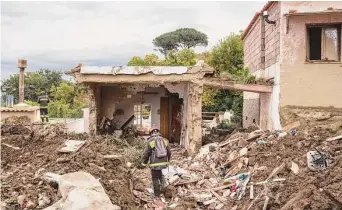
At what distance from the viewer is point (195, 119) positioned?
15.4 metres

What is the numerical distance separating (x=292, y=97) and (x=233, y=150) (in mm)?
3605

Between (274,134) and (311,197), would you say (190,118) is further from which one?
(311,197)

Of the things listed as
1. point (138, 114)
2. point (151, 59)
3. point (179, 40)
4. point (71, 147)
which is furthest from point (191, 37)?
point (71, 147)

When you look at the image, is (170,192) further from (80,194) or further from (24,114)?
(24,114)

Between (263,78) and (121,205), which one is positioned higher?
(263,78)

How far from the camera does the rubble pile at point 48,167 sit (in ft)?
26.0

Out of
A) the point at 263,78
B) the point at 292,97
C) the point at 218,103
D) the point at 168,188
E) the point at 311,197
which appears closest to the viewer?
the point at 311,197

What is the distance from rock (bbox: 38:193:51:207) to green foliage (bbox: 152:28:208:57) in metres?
49.0

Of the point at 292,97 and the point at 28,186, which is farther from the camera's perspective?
the point at 292,97

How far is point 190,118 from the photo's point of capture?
15.4m

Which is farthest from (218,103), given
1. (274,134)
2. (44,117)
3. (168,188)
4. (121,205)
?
(121,205)

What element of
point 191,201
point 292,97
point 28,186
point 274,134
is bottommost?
point 191,201

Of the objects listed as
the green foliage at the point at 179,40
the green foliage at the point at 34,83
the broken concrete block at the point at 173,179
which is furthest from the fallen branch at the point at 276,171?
the green foliage at the point at 179,40

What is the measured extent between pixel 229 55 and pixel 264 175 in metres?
21.3
